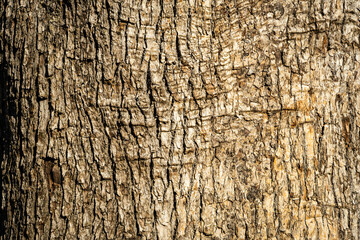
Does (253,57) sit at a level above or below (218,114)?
above

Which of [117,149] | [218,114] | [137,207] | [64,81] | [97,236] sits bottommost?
[97,236]

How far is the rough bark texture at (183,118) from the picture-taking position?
170 centimetres

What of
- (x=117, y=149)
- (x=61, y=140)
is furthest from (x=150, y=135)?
(x=61, y=140)

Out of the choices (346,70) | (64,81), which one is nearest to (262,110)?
(346,70)

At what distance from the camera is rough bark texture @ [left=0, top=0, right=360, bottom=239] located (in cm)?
170

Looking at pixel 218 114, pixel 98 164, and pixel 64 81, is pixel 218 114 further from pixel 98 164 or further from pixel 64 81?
pixel 64 81


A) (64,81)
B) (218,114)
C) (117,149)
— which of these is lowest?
(117,149)

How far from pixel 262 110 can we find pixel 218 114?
0.21 m

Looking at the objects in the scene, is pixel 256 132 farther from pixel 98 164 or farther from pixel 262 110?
pixel 98 164

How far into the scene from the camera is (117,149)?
1699mm

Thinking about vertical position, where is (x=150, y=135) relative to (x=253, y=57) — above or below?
below

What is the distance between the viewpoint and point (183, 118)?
1.71 meters

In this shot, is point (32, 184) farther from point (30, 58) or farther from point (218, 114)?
point (218, 114)

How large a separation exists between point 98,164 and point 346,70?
1.29 m
